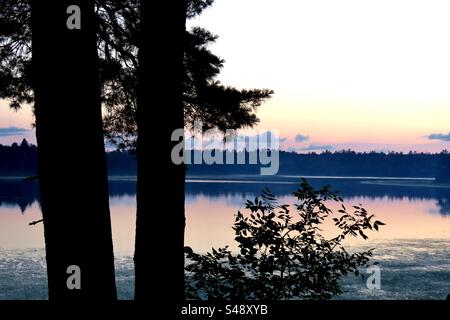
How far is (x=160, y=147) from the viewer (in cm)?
282

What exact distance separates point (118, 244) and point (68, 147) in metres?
29.6

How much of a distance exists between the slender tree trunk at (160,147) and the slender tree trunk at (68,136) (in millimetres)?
245

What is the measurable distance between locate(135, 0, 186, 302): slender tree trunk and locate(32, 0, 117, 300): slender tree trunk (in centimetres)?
25

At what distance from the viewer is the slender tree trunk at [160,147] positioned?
2.83 meters

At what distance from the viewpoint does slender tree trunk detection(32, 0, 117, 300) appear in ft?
8.66

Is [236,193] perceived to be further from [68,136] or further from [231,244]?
[68,136]

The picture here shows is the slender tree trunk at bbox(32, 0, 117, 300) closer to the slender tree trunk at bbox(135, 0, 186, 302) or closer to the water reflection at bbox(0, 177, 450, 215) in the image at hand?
the slender tree trunk at bbox(135, 0, 186, 302)

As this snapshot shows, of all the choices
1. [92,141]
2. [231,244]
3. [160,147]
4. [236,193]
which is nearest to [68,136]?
[92,141]

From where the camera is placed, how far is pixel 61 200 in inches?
105

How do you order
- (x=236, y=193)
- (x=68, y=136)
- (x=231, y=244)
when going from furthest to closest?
(x=236, y=193), (x=231, y=244), (x=68, y=136)

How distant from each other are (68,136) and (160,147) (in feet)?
1.54

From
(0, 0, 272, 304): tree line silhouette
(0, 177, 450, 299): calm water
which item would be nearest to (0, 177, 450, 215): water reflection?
(0, 177, 450, 299): calm water

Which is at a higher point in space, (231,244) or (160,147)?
(160,147)

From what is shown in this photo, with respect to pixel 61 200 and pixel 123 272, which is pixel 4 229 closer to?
pixel 123 272
